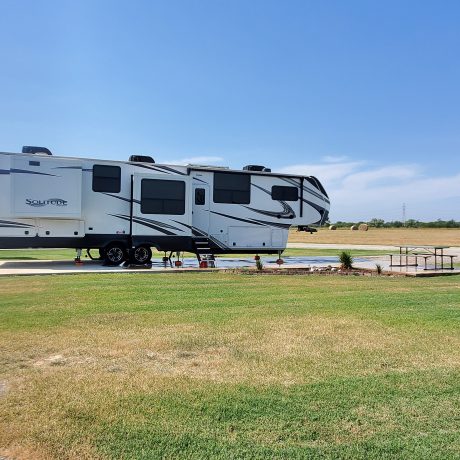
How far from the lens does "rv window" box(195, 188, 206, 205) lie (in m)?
17.3

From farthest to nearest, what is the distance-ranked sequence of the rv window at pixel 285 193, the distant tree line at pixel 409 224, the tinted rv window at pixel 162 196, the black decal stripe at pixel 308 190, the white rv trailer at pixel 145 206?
1. the distant tree line at pixel 409 224
2. the black decal stripe at pixel 308 190
3. the rv window at pixel 285 193
4. the tinted rv window at pixel 162 196
5. the white rv trailer at pixel 145 206

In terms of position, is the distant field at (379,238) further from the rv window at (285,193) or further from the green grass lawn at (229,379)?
the green grass lawn at (229,379)

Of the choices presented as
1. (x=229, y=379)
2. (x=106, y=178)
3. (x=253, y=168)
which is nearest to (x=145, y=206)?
(x=106, y=178)

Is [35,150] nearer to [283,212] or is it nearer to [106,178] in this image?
[106,178]

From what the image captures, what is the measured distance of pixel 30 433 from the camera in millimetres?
3293

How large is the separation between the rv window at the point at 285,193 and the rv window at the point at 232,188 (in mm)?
1061

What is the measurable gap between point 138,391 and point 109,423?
600 mm

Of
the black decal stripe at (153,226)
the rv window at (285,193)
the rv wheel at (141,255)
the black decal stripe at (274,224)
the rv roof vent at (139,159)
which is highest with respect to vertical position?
the rv roof vent at (139,159)

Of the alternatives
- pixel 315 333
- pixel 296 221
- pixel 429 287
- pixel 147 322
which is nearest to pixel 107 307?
pixel 147 322

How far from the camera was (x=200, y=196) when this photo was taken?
56.9 feet

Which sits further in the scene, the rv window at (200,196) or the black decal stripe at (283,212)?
the black decal stripe at (283,212)

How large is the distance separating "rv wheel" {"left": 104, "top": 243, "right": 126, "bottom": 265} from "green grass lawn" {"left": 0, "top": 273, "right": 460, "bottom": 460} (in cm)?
797

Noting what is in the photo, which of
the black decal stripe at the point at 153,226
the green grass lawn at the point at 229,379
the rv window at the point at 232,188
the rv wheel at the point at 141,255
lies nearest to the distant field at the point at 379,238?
the rv window at the point at 232,188

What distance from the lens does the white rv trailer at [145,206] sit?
49.1ft
